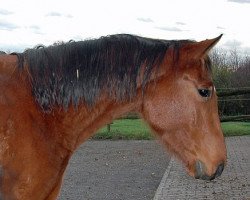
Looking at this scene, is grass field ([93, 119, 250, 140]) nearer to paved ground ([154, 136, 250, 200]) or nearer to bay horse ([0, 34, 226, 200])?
paved ground ([154, 136, 250, 200])

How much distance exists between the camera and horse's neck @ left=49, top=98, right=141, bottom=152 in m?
3.15

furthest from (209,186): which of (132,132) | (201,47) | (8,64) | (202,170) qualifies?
(132,132)

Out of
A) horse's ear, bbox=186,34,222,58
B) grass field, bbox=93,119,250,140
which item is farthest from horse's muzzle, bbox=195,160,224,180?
grass field, bbox=93,119,250,140

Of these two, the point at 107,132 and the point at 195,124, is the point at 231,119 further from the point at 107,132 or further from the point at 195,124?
the point at 195,124

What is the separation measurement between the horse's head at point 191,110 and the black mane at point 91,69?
0.13 meters

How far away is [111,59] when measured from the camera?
3.17 meters

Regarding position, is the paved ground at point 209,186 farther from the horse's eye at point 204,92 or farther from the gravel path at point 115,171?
the horse's eye at point 204,92

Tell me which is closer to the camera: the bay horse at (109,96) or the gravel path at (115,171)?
the bay horse at (109,96)

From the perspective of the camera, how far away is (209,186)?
8.36 metres

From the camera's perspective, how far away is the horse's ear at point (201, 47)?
3048mm

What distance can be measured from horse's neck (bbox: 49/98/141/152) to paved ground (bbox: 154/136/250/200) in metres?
4.37

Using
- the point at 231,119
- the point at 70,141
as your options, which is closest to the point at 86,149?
the point at 231,119

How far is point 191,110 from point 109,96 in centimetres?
55

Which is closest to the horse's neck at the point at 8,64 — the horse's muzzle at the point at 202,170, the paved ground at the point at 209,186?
the horse's muzzle at the point at 202,170
